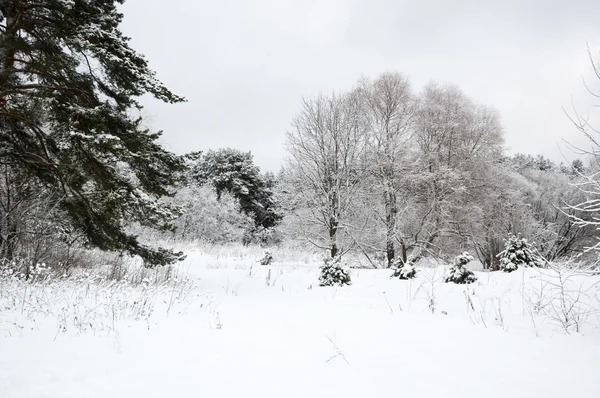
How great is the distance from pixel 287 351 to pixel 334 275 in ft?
17.8

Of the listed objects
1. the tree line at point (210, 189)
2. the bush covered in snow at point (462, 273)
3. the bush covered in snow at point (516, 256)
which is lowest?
the bush covered in snow at point (462, 273)

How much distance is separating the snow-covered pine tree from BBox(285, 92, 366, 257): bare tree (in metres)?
6.90

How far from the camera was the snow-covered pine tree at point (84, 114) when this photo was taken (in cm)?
614

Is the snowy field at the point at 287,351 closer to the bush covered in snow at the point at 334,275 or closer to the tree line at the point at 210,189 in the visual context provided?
the tree line at the point at 210,189

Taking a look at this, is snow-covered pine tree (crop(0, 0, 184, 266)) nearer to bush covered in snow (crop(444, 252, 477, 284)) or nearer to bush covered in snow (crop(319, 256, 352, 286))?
bush covered in snow (crop(319, 256, 352, 286))

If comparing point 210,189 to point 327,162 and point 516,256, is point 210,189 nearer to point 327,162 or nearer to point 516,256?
point 327,162

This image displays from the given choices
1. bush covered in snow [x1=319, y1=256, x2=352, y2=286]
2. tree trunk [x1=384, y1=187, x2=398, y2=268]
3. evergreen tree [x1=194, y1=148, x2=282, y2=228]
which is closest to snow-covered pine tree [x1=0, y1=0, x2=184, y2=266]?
bush covered in snow [x1=319, y1=256, x2=352, y2=286]

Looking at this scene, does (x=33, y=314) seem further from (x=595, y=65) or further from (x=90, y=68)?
(x=595, y=65)

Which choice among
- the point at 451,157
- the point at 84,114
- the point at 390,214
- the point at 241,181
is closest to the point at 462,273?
the point at 390,214

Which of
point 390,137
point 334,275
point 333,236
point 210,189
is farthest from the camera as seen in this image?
point 210,189

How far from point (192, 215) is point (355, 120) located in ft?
63.6

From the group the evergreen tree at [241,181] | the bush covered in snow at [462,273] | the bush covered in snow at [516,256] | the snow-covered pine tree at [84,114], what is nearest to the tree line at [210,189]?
the snow-covered pine tree at [84,114]

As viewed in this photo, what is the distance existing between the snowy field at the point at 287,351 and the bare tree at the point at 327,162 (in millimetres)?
8172

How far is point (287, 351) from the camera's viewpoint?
310 cm
